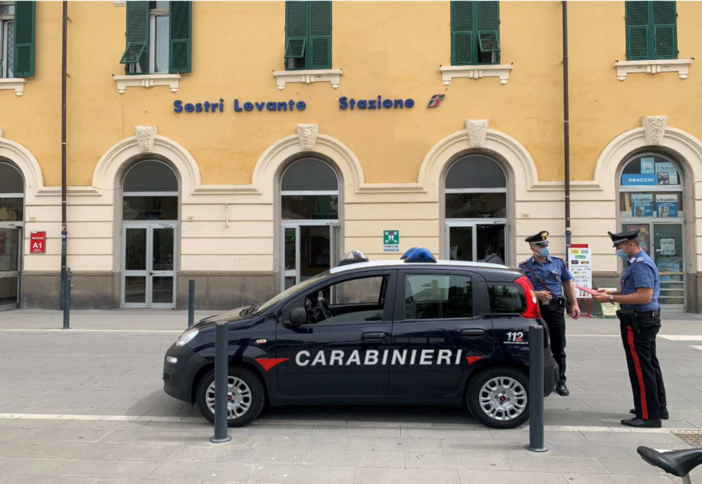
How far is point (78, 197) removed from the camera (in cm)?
1422

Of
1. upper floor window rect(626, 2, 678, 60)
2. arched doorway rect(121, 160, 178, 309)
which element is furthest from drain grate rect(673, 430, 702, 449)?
arched doorway rect(121, 160, 178, 309)

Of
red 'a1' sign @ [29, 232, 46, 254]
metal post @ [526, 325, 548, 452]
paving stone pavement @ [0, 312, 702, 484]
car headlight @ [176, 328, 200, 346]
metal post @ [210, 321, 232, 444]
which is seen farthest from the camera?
red 'a1' sign @ [29, 232, 46, 254]

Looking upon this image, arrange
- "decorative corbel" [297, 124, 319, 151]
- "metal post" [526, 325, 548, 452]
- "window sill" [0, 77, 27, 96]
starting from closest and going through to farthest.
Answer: "metal post" [526, 325, 548, 452], "decorative corbel" [297, 124, 319, 151], "window sill" [0, 77, 27, 96]

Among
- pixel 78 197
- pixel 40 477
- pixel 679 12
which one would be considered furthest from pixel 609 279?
pixel 78 197

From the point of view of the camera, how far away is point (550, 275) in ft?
20.3

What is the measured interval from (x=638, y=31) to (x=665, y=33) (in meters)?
0.68

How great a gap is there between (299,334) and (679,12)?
46.5 ft

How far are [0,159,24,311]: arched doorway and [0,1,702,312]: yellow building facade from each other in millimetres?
151

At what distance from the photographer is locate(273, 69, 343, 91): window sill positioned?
45.2 feet

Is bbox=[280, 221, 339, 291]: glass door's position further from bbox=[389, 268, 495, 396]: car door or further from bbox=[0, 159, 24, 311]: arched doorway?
bbox=[389, 268, 495, 396]: car door

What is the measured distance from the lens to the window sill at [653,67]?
13148 millimetres

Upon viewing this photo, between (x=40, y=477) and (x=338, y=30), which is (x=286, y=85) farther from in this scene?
(x=40, y=477)

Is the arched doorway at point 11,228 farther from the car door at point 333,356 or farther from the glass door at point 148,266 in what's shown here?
the car door at point 333,356

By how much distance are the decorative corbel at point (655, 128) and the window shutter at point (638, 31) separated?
166 centimetres
